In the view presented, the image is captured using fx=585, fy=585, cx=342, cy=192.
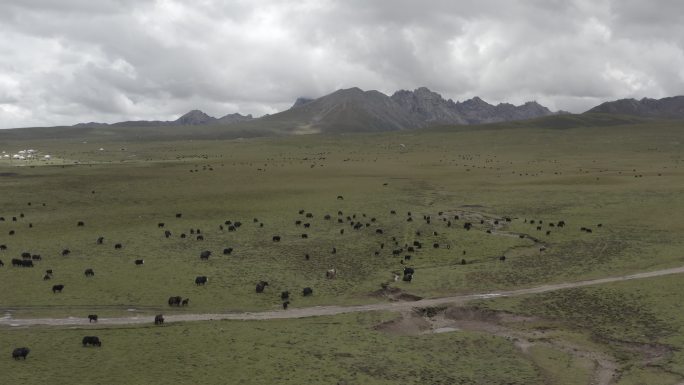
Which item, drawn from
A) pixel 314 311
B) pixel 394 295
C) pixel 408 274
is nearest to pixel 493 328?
pixel 394 295

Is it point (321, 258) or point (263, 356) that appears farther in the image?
Answer: point (321, 258)

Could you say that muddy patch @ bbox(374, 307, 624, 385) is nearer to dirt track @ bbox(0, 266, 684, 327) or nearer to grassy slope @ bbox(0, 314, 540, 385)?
grassy slope @ bbox(0, 314, 540, 385)

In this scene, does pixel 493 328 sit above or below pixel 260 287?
below

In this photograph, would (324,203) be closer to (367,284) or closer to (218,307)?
(367,284)

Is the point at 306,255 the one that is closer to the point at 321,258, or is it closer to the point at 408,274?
the point at 321,258

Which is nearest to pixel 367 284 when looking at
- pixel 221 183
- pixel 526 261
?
pixel 526 261

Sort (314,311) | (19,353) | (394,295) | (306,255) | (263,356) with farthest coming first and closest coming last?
(306,255) → (394,295) → (314,311) → (263,356) → (19,353)

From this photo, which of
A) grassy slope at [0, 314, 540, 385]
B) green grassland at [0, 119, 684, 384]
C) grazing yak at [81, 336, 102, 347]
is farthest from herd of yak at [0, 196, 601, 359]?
grassy slope at [0, 314, 540, 385]
